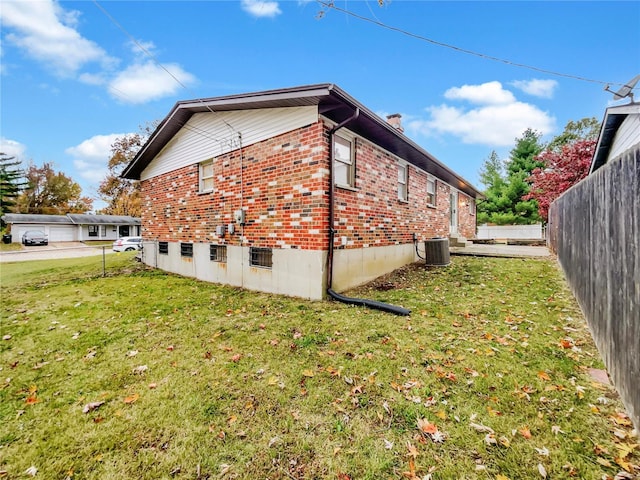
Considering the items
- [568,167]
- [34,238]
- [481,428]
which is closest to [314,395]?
[481,428]

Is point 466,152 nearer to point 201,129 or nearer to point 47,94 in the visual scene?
point 201,129

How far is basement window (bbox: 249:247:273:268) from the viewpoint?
673 cm

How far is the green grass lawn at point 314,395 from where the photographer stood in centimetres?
202

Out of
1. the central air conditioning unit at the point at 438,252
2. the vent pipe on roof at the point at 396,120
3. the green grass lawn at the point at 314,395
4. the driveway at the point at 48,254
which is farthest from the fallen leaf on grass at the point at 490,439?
the driveway at the point at 48,254

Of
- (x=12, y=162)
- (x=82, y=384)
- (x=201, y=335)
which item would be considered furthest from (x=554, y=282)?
(x=12, y=162)

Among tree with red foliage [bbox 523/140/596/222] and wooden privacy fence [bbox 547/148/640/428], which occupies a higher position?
tree with red foliage [bbox 523/140/596/222]

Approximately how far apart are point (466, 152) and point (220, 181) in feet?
114

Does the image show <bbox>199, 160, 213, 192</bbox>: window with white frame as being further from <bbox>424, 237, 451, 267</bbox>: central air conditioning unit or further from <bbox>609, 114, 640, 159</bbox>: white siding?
<bbox>609, 114, 640, 159</bbox>: white siding

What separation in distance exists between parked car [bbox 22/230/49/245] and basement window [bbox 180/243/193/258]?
111ft

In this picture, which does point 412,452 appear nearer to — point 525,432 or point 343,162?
point 525,432

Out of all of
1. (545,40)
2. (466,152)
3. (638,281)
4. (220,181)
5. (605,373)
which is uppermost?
(466,152)

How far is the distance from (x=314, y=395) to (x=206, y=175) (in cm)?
785

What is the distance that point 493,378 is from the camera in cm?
292

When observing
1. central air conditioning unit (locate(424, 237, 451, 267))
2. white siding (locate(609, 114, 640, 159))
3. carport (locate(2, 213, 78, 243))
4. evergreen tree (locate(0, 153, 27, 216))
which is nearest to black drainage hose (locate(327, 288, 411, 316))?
central air conditioning unit (locate(424, 237, 451, 267))
